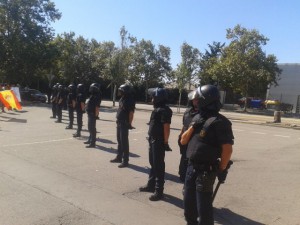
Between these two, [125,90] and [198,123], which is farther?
[125,90]

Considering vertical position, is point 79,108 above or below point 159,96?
below

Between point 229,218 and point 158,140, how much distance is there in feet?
5.45

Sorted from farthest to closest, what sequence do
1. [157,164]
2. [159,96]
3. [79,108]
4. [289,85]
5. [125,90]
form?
[289,85] < [79,108] < [125,90] < [159,96] < [157,164]

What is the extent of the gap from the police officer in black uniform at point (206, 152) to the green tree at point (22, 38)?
1252 inches

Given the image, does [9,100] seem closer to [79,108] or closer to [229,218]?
[79,108]

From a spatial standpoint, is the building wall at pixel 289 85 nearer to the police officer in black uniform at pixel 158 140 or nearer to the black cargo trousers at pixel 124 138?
the black cargo trousers at pixel 124 138

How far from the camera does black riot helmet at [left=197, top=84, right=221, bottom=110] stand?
4.43 meters

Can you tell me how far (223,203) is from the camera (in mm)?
6297

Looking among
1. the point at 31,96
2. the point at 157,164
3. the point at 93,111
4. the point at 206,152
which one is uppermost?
the point at 206,152

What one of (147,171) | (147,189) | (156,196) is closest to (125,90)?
(147,171)

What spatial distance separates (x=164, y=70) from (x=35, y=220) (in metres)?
52.9

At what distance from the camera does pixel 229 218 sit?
5617 mm

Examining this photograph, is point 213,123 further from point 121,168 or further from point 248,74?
point 248,74

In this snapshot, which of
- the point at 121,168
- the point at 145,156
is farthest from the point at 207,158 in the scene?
the point at 145,156
